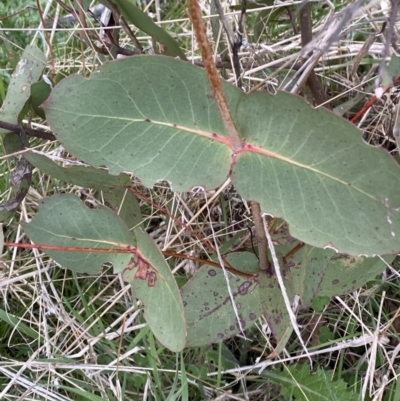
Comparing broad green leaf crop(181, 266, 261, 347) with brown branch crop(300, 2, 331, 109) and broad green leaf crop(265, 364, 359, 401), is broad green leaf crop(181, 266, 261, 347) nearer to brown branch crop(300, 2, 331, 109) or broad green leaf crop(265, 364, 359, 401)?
broad green leaf crop(265, 364, 359, 401)

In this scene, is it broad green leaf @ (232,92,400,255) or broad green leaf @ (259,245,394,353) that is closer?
broad green leaf @ (232,92,400,255)

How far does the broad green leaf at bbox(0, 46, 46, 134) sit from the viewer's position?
2.62 feet

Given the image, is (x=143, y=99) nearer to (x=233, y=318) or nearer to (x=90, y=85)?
(x=90, y=85)

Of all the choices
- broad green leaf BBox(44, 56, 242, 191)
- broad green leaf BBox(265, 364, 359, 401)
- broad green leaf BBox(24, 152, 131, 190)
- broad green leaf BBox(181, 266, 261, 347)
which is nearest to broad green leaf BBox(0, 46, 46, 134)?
broad green leaf BBox(24, 152, 131, 190)

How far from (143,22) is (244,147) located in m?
0.30

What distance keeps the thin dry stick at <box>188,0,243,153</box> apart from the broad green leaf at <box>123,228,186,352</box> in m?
0.17

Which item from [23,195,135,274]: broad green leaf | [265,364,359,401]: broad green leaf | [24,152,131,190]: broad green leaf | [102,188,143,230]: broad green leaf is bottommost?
[265,364,359,401]: broad green leaf

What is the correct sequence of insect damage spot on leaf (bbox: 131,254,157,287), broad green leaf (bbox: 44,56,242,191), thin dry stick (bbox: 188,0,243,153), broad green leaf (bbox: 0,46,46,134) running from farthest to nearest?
1. broad green leaf (bbox: 0,46,46,134)
2. insect damage spot on leaf (bbox: 131,254,157,287)
3. broad green leaf (bbox: 44,56,242,191)
4. thin dry stick (bbox: 188,0,243,153)

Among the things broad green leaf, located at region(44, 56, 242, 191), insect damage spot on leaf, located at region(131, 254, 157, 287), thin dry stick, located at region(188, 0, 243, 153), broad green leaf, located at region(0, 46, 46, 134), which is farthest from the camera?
broad green leaf, located at region(0, 46, 46, 134)

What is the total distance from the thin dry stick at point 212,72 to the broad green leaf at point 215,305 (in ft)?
0.78

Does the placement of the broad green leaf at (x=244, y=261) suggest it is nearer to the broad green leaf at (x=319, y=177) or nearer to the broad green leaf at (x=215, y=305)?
the broad green leaf at (x=215, y=305)

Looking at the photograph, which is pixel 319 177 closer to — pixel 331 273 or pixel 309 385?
pixel 331 273

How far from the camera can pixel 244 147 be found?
59 cm

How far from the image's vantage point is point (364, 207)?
1.77ft
